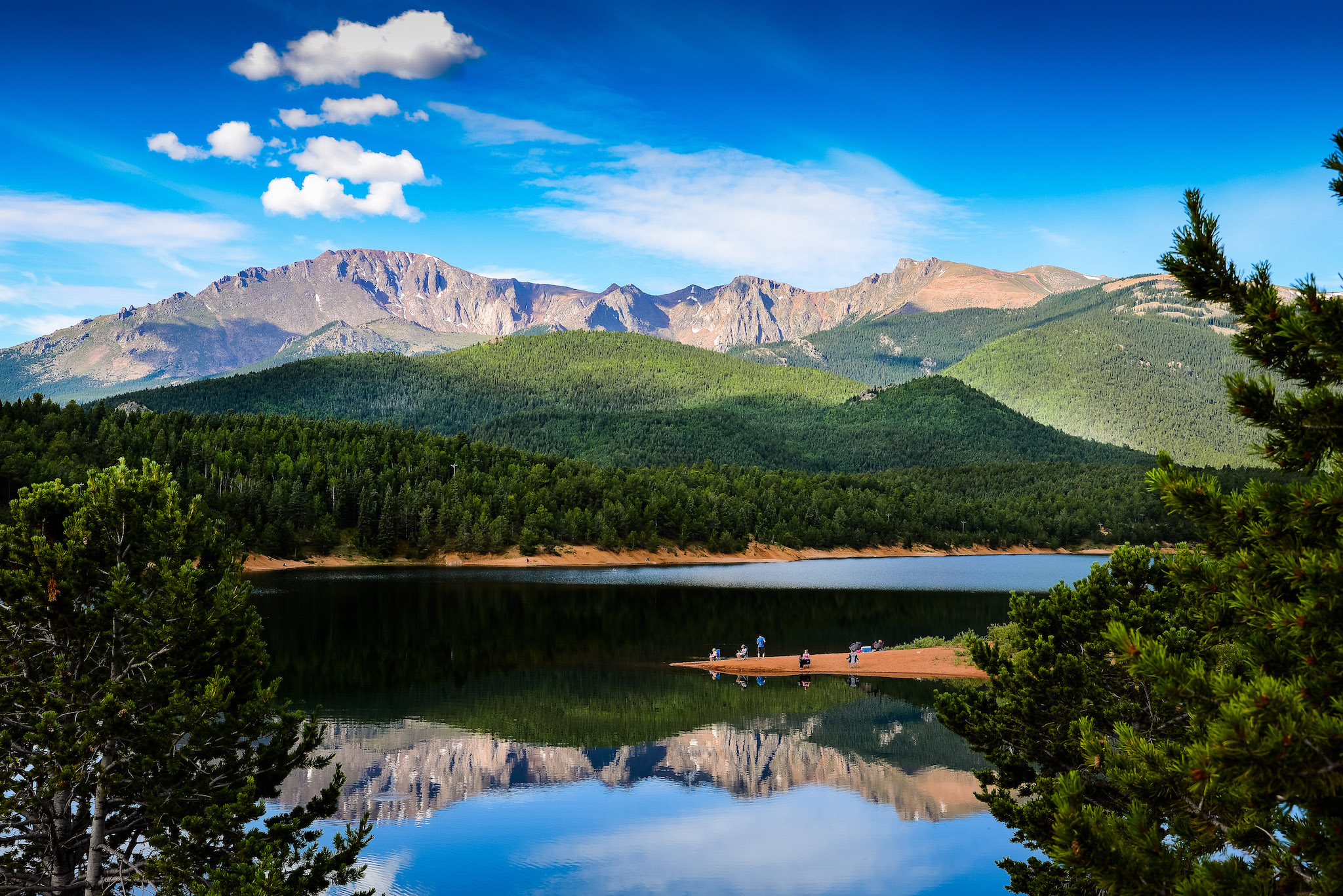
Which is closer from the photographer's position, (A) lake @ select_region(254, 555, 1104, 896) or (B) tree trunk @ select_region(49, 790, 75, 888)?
(B) tree trunk @ select_region(49, 790, 75, 888)

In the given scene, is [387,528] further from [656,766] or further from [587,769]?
[656,766]

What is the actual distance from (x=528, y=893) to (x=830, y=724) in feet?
88.7

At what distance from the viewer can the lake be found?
3247cm

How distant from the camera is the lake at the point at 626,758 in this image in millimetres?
32469

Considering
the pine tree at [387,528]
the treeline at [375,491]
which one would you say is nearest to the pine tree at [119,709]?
the treeline at [375,491]

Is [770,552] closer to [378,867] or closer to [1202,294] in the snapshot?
[378,867]

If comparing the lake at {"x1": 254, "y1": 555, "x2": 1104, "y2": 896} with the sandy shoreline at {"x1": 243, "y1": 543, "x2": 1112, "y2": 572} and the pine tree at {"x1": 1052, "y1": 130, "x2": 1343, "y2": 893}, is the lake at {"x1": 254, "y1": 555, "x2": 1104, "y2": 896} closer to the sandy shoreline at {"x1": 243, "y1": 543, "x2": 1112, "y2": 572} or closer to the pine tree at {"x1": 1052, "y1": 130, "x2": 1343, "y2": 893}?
the pine tree at {"x1": 1052, "y1": 130, "x2": 1343, "y2": 893}

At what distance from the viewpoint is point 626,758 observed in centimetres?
4650

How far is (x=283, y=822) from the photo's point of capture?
62.0ft

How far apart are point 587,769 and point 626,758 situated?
264 centimetres

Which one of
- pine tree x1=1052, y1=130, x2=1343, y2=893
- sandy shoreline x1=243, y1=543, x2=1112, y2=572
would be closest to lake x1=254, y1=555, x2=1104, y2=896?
pine tree x1=1052, y1=130, x2=1343, y2=893

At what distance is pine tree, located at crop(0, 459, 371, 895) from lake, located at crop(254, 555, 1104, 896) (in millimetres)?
12849

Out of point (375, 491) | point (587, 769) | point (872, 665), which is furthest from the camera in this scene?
point (375, 491)

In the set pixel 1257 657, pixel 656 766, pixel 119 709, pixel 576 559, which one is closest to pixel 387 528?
pixel 576 559
